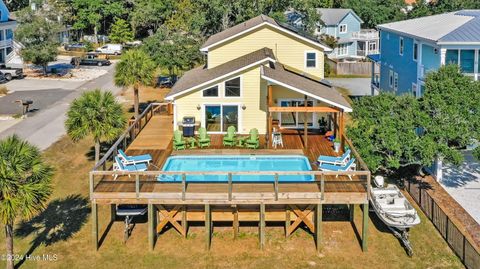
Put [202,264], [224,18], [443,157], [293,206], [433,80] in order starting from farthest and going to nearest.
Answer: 1. [224,18]
2. [433,80]
3. [443,157]
4. [293,206]
5. [202,264]

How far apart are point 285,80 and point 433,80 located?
6423mm

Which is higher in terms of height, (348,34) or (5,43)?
(348,34)

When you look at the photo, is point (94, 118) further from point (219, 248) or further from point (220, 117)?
point (219, 248)

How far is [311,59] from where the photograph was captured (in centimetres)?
3006

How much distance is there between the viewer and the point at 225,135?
2550 centimetres

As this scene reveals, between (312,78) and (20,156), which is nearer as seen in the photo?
(20,156)

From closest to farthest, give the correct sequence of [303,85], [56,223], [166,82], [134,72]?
[56,223] < [303,85] < [134,72] < [166,82]

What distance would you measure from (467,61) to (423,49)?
10.5 ft

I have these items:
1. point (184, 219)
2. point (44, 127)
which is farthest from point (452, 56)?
point (44, 127)

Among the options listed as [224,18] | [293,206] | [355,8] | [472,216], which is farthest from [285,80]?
[355,8]

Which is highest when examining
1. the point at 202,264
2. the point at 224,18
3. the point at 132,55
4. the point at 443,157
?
the point at 224,18

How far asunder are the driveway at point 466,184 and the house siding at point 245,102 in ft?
29.8

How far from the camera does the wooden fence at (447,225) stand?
1733 cm

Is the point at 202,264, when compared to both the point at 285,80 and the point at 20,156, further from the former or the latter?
the point at 285,80
